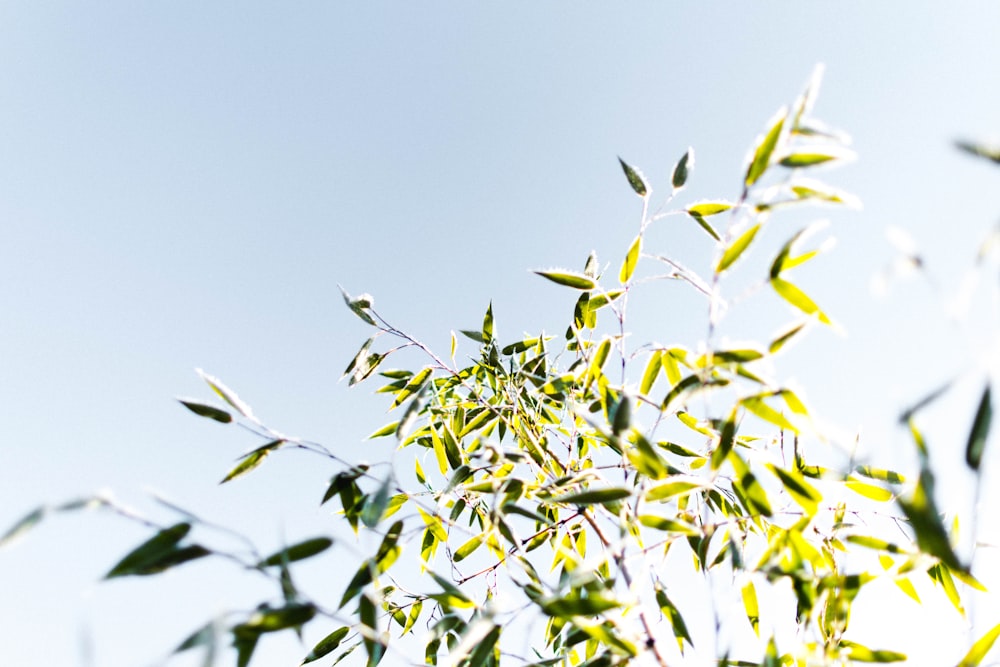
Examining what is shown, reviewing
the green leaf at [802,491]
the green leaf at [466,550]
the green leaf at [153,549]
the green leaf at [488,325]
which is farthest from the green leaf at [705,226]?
the green leaf at [153,549]

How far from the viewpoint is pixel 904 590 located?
1.22 metres

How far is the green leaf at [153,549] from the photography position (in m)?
0.75

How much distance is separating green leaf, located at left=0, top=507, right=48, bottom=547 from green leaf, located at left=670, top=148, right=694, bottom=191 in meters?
1.02

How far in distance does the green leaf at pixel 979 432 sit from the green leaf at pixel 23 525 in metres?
0.90

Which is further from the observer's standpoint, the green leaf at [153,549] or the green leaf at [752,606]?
the green leaf at [752,606]

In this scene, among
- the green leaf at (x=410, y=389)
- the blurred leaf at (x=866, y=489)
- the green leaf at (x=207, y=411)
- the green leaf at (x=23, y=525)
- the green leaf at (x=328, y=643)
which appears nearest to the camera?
the green leaf at (x=23, y=525)

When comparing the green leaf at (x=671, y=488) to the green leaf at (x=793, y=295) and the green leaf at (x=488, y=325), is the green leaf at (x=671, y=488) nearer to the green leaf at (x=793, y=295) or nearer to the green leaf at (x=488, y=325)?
the green leaf at (x=793, y=295)

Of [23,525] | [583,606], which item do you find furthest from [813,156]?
[23,525]

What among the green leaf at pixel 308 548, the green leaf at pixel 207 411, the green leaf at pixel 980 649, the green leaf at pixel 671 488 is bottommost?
the green leaf at pixel 980 649

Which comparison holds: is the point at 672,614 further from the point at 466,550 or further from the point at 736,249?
the point at 736,249

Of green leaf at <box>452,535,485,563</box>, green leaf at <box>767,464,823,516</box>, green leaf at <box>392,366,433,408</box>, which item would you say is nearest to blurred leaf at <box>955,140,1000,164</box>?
green leaf at <box>767,464,823,516</box>

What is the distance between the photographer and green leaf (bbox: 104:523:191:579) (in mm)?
754

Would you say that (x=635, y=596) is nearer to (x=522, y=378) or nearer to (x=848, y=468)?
(x=848, y=468)

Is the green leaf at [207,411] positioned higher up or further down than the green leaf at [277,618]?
higher up
